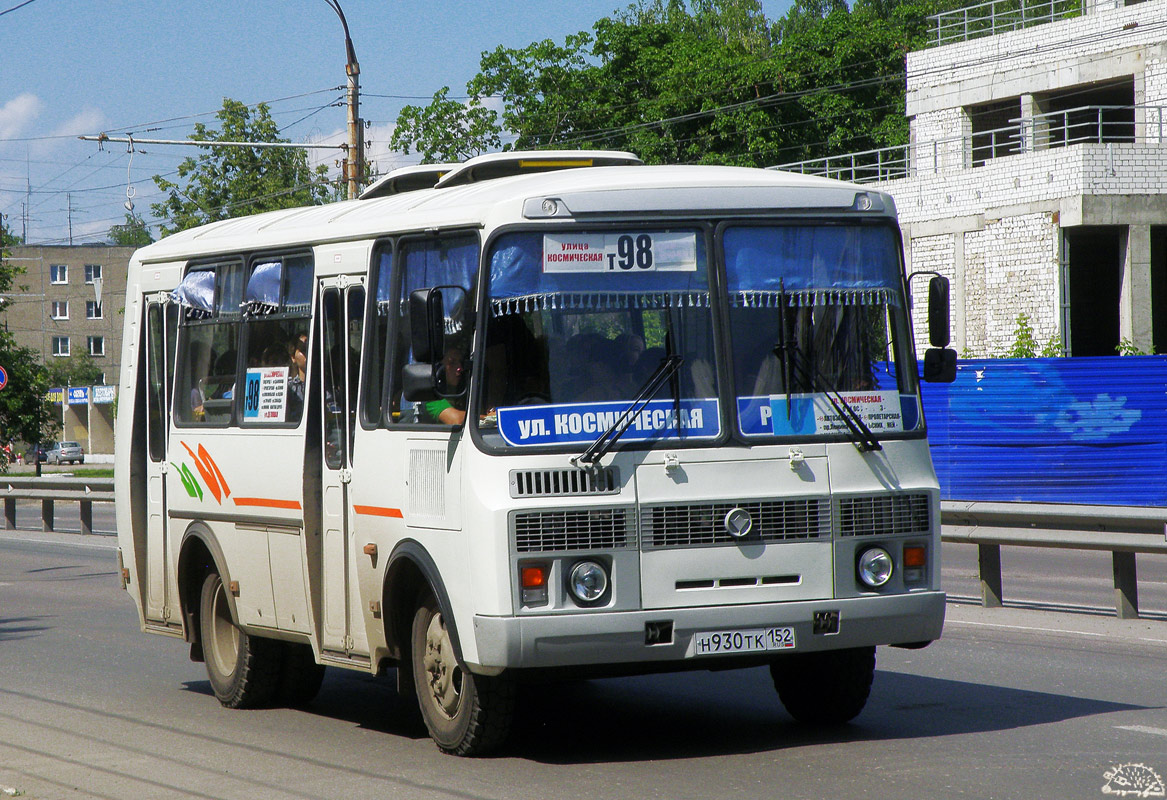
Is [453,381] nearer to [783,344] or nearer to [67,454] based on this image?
[783,344]

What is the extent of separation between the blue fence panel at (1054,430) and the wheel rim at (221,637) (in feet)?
51.0

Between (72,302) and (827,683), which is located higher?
(72,302)

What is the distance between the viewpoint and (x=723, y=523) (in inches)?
287

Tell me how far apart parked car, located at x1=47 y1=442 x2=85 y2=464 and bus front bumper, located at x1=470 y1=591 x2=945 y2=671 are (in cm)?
8603

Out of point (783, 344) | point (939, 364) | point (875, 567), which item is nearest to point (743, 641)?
point (875, 567)

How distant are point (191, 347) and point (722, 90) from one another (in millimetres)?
47401

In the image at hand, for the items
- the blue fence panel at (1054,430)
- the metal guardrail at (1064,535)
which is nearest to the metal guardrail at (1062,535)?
the metal guardrail at (1064,535)

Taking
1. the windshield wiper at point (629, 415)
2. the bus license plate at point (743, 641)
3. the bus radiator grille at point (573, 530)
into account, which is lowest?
the bus license plate at point (743, 641)

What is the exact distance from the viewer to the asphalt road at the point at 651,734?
22.6ft

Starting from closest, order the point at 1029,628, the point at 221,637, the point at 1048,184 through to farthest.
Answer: the point at 221,637, the point at 1029,628, the point at 1048,184

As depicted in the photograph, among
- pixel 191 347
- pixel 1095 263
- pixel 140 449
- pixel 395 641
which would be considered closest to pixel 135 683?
pixel 140 449

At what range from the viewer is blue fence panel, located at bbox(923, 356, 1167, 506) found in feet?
74.3

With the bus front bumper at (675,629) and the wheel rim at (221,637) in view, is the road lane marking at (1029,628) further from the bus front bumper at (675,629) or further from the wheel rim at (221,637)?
the wheel rim at (221,637)

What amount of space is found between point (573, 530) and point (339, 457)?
1.91 m
